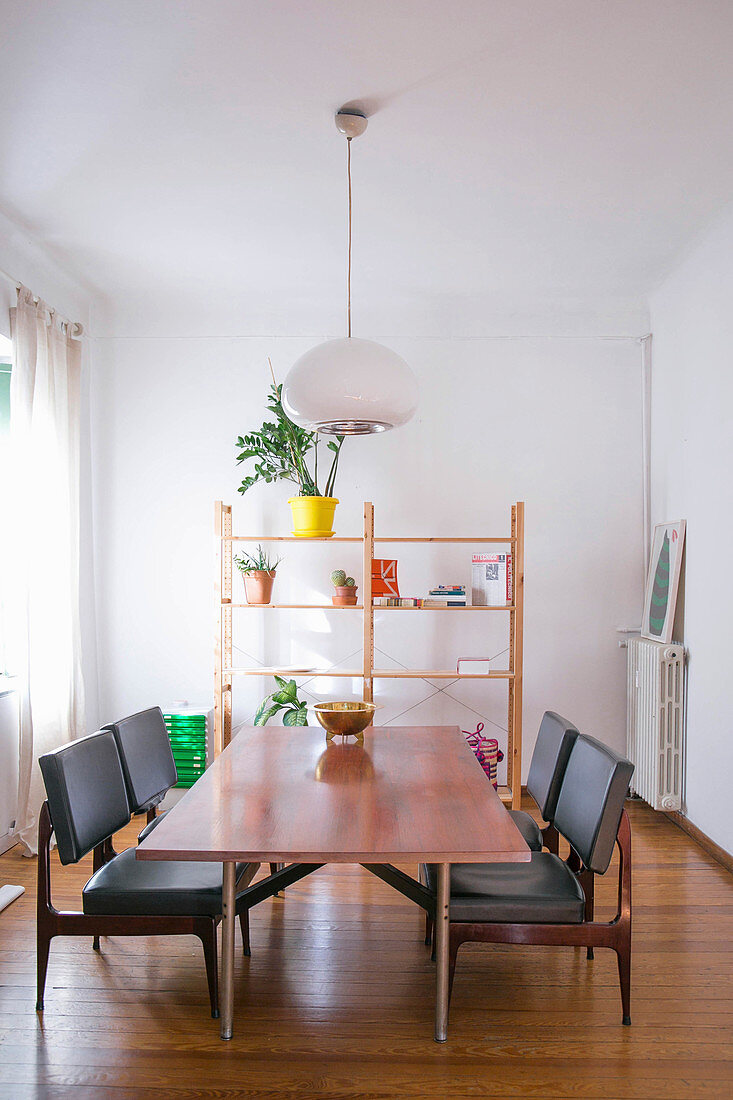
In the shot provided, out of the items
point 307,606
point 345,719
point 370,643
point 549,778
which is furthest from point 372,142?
point 370,643

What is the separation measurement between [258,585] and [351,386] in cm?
222

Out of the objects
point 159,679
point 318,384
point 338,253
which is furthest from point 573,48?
point 159,679

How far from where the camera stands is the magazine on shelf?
174 inches

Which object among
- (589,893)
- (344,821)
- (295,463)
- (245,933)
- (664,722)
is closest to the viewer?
(344,821)

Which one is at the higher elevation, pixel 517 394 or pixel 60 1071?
pixel 517 394

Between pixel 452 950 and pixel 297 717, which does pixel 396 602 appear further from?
pixel 452 950

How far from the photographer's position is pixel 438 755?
9.76 feet

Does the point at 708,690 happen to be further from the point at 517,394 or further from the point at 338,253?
the point at 338,253

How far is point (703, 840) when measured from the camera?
388 cm

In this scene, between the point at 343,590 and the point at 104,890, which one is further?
the point at 343,590

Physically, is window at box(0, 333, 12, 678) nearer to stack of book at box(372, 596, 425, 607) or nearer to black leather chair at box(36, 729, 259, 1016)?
black leather chair at box(36, 729, 259, 1016)

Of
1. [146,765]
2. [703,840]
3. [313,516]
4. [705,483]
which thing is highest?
[705,483]

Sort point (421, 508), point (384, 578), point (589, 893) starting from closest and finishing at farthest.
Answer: point (589, 893) < point (384, 578) < point (421, 508)

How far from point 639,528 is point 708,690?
1239 mm
